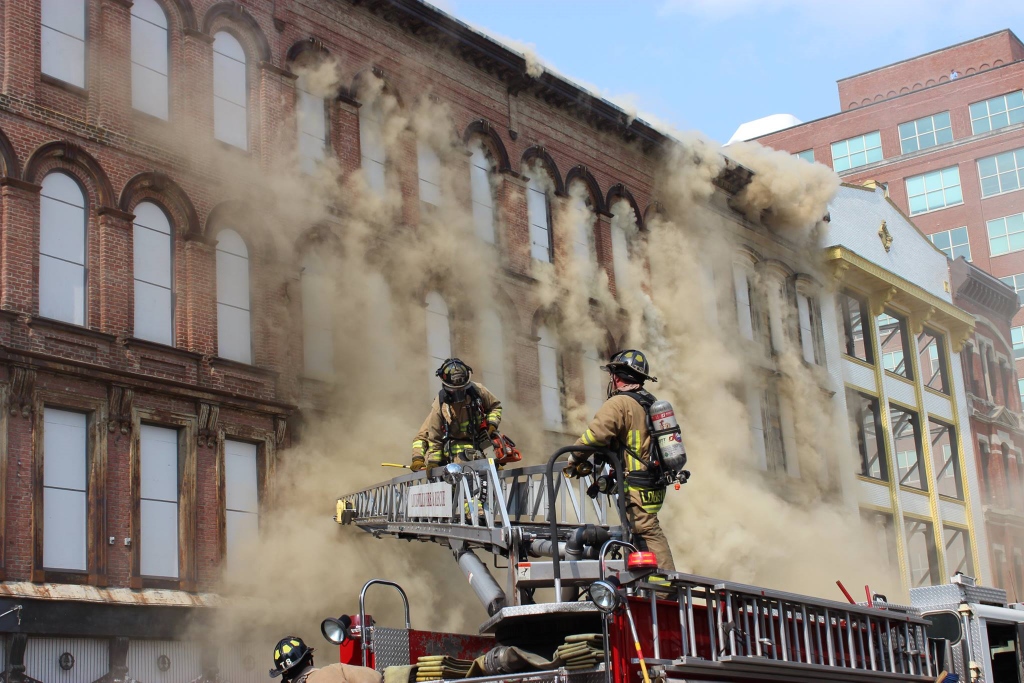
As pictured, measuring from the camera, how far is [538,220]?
Answer: 22938 millimetres

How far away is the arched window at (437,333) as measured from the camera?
19.7m

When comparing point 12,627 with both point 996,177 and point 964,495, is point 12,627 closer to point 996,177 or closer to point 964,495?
point 964,495

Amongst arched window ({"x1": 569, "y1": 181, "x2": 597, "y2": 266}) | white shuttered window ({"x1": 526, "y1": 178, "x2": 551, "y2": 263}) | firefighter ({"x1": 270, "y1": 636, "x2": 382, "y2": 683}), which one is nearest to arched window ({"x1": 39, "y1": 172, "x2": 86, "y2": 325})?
white shuttered window ({"x1": 526, "y1": 178, "x2": 551, "y2": 263})

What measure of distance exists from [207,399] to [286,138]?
164 inches

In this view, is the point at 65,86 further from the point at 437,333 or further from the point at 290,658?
the point at 290,658

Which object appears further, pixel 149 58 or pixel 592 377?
pixel 592 377

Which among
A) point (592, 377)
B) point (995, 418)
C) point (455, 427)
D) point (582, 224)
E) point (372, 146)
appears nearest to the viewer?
point (455, 427)

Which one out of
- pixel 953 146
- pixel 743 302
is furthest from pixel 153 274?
pixel 953 146

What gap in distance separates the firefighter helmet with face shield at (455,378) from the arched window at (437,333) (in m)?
6.66

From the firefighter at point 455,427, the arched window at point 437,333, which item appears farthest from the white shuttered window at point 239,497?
the firefighter at point 455,427

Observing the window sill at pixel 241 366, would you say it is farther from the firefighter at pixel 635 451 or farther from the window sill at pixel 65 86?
the firefighter at pixel 635 451

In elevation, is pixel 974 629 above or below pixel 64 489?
below

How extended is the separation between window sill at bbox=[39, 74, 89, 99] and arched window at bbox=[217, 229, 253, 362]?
246 centimetres

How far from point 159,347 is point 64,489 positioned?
2.14 m
